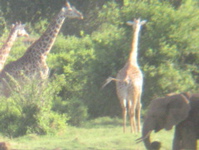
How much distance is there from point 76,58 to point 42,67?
80.0 inches

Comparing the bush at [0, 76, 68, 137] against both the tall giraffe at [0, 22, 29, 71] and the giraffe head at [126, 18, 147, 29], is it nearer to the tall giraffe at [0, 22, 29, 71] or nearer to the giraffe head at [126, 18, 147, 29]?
the tall giraffe at [0, 22, 29, 71]

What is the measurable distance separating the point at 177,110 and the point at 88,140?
108 inches

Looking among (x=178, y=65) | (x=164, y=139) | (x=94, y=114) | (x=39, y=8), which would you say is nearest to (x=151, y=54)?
(x=178, y=65)

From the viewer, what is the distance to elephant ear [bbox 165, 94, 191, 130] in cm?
724

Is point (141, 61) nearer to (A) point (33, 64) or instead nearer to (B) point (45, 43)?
(B) point (45, 43)

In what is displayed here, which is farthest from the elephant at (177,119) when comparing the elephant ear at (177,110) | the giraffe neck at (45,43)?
the giraffe neck at (45,43)

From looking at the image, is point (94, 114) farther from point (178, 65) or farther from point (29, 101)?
point (29, 101)

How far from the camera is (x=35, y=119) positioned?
11.5 m

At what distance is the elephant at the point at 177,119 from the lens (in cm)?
726

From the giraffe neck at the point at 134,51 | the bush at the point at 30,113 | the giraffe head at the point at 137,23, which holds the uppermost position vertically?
the giraffe head at the point at 137,23

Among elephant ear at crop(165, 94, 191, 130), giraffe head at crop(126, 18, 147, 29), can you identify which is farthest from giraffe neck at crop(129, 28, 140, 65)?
elephant ear at crop(165, 94, 191, 130)

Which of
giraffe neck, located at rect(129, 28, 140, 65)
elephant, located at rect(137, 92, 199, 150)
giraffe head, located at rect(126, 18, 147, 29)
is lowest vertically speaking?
elephant, located at rect(137, 92, 199, 150)

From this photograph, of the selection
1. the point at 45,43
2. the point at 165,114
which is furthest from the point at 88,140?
the point at 45,43

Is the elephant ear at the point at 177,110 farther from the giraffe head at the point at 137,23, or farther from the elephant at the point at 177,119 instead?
the giraffe head at the point at 137,23
